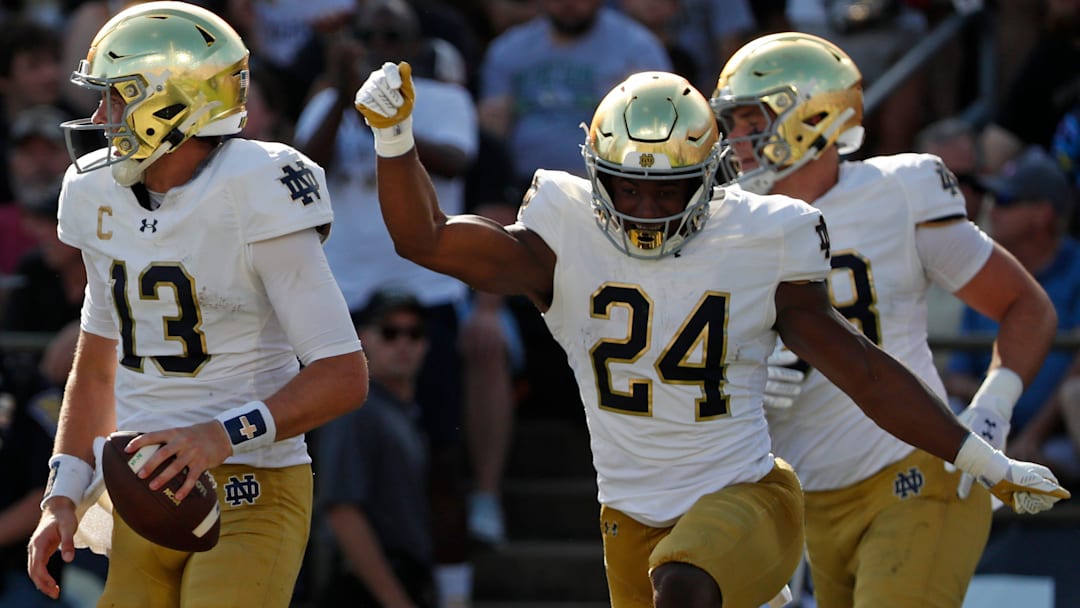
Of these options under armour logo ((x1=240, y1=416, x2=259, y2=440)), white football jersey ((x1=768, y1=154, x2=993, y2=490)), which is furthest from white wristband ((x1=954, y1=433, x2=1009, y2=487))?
under armour logo ((x1=240, y1=416, x2=259, y2=440))

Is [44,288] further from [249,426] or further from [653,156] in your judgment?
[653,156]

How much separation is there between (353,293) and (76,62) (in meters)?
2.26

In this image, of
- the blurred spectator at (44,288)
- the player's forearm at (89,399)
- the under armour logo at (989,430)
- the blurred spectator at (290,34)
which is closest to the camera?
the player's forearm at (89,399)

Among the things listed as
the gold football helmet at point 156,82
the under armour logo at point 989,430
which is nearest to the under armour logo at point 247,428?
the gold football helmet at point 156,82

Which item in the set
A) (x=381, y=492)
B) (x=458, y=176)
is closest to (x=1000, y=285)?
(x=381, y=492)

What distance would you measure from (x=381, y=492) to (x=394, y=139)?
2.86 m

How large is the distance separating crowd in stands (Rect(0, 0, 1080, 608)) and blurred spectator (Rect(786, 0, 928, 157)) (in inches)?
0.5

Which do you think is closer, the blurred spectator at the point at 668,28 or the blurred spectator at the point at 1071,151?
the blurred spectator at the point at 1071,151

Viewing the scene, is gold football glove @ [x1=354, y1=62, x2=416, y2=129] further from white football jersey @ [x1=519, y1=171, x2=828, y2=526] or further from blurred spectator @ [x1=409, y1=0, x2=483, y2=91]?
blurred spectator @ [x1=409, y1=0, x2=483, y2=91]

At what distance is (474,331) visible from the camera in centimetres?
737

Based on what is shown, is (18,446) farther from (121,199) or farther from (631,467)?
(631,467)

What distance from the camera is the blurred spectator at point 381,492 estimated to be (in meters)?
6.61

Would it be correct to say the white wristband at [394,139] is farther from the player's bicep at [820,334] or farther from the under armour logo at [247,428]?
the player's bicep at [820,334]

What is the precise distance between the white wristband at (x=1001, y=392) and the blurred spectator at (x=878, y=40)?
3.90 m
